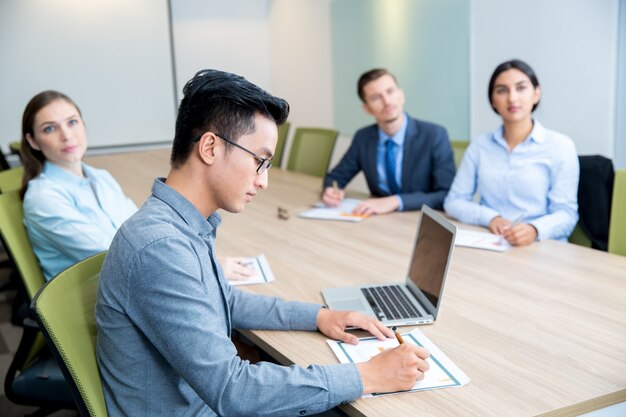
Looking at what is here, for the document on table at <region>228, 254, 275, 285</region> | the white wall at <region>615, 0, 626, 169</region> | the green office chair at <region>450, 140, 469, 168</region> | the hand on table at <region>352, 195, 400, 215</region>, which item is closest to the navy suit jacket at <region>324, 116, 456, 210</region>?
the hand on table at <region>352, 195, 400, 215</region>

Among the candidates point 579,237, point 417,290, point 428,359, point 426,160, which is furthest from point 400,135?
point 428,359

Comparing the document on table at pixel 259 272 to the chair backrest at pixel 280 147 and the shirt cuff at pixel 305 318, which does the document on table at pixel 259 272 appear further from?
the chair backrest at pixel 280 147

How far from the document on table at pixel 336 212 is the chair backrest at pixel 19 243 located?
1.25m

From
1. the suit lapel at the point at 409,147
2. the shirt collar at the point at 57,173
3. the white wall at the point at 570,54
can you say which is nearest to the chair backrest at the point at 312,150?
the suit lapel at the point at 409,147

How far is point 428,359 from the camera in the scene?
1455 millimetres

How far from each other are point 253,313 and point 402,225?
1230 millimetres

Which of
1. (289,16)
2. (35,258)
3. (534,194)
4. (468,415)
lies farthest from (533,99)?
(289,16)

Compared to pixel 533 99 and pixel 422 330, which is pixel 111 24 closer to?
pixel 533 99

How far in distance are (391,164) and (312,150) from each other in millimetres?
1126

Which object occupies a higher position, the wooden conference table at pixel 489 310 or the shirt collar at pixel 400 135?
the shirt collar at pixel 400 135

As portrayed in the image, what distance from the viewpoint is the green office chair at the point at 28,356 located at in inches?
73.7

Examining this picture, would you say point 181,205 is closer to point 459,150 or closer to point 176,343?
point 176,343

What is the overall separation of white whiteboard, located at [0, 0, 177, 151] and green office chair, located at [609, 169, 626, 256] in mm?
5559

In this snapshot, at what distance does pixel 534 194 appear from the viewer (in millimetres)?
2719
